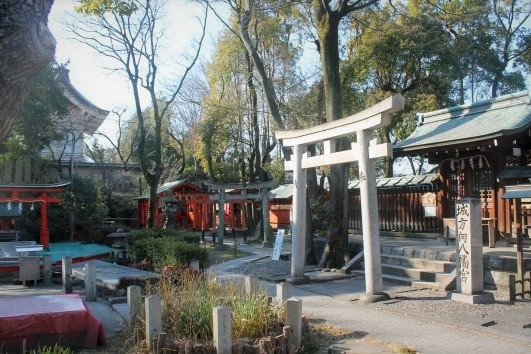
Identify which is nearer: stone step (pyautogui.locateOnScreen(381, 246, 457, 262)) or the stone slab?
the stone slab

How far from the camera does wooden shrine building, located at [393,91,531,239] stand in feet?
45.1

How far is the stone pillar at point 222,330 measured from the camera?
5.61 m

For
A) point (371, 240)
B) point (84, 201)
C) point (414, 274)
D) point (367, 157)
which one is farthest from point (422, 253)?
point (84, 201)

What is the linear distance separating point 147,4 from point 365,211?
16.5 metres

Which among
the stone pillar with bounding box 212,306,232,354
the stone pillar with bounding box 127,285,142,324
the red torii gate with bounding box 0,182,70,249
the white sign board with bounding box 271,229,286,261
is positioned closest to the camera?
the stone pillar with bounding box 212,306,232,354

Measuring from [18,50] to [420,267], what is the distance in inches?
420

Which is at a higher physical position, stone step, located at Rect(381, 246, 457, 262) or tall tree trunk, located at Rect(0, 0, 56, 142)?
tall tree trunk, located at Rect(0, 0, 56, 142)

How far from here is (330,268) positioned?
13961 millimetres

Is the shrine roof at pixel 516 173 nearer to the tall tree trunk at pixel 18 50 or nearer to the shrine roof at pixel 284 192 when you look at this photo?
the tall tree trunk at pixel 18 50

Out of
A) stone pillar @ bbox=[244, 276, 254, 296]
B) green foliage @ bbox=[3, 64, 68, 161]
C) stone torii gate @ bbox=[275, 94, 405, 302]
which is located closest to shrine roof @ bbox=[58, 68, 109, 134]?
green foliage @ bbox=[3, 64, 68, 161]

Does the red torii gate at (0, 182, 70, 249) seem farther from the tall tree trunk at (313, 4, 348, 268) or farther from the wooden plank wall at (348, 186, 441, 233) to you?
the wooden plank wall at (348, 186, 441, 233)

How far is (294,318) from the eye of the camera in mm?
6336

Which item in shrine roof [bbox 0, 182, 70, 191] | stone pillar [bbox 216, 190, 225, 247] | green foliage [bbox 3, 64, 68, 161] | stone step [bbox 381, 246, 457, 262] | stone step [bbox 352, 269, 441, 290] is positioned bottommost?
stone step [bbox 352, 269, 441, 290]

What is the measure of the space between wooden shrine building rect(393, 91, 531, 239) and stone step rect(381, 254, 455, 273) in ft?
9.33
